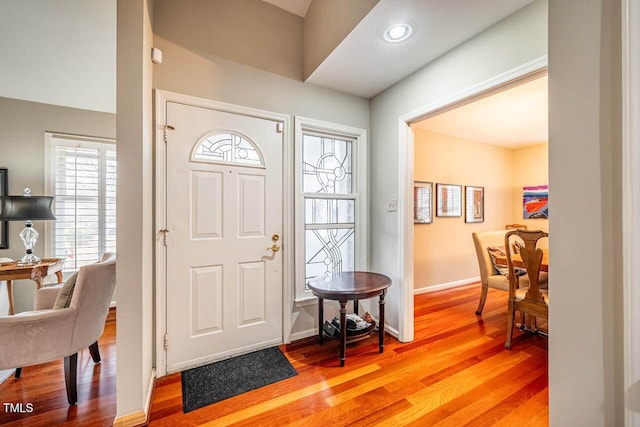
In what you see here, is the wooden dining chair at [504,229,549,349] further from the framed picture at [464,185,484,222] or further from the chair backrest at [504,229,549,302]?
the framed picture at [464,185,484,222]

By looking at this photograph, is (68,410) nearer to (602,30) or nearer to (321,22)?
(602,30)

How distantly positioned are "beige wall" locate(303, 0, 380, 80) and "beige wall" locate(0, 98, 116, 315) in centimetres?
320

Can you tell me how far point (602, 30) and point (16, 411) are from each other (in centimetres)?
337

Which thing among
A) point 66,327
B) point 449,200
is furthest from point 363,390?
point 449,200

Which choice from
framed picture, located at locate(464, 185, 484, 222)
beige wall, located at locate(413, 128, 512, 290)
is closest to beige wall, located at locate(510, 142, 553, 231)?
beige wall, located at locate(413, 128, 512, 290)

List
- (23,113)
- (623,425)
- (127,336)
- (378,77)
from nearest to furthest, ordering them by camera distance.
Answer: (623,425), (127,336), (378,77), (23,113)

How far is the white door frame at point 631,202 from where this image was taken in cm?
73

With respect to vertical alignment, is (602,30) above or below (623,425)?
above

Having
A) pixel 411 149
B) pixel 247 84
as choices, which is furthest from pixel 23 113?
pixel 411 149

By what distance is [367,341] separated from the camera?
2.50 metres

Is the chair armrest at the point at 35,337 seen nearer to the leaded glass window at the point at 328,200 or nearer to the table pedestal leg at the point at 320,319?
the leaded glass window at the point at 328,200

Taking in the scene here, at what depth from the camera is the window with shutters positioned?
3.20 meters

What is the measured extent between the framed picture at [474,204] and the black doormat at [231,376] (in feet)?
12.9

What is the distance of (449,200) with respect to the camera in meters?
4.33
